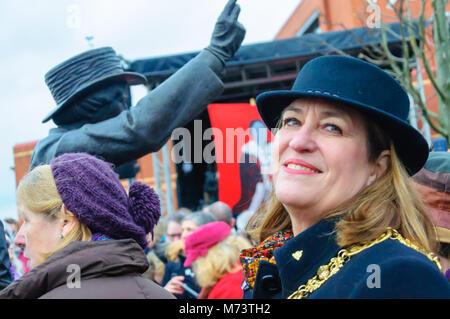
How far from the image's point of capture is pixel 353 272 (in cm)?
143

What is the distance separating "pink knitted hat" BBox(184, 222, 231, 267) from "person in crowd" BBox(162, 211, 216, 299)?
488mm

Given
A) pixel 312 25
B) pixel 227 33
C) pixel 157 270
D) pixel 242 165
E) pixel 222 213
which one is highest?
pixel 312 25

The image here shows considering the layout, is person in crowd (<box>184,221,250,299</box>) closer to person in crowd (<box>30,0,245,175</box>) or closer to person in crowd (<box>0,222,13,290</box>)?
person in crowd (<box>0,222,13,290</box>)

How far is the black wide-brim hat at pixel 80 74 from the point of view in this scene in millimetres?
2312

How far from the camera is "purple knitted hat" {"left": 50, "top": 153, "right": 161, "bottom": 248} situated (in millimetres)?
1661

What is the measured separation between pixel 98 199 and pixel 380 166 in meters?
0.96

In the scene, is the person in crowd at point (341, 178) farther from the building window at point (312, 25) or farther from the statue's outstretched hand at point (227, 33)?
the building window at point (312, 25)

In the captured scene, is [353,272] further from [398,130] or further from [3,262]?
[3,262]

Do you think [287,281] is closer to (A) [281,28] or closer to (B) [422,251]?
(B) [422,251]

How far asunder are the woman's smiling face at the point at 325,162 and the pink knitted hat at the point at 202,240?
91.2 inches

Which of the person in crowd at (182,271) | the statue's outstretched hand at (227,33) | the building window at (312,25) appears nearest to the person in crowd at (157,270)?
the person in crowd at (182,271)

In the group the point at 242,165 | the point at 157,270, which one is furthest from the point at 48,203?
the point at 242,165

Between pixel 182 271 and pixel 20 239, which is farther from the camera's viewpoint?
pixel 182 271
